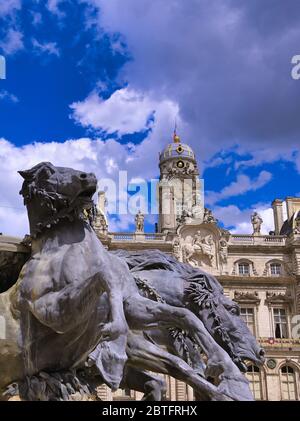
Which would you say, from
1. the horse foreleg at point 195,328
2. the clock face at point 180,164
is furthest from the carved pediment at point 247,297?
the horse foreleg at point 195,328

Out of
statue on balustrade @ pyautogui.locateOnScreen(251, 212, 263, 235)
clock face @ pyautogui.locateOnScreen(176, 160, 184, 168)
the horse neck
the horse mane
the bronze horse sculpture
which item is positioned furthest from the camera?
clock face @ pyautogui.locateOnScreen(176, 160, 184, 168)

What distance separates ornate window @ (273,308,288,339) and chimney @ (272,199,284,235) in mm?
9539

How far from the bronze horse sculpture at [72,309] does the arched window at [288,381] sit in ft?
95.9

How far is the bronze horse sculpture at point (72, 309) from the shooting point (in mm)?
5805

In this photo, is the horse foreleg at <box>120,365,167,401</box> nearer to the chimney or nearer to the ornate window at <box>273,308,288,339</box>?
the ornate window at <box>273,308,288,339</box>

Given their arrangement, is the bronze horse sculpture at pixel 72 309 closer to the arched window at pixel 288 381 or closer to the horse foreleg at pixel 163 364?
the horse foreleg at pixel 163 364

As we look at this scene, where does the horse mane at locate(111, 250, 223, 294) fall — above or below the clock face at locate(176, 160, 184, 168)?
below

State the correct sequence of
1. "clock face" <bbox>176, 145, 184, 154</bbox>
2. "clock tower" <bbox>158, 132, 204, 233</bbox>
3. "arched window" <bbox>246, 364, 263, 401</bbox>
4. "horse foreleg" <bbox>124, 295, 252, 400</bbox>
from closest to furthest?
"horse foreleg" <bbox>124, 295, 252, 400</bbox> < "arched window" <bbox>246, 364, 263, 401</bbox> < "clock tower" <bbox>158, 132, 204, 233</bbox> < "clock face" <bbox>176, 145, 184, 154</bbox>

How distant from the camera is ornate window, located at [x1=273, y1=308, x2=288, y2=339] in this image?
3844 cm

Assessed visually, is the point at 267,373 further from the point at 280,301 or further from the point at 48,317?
the point at 48,317

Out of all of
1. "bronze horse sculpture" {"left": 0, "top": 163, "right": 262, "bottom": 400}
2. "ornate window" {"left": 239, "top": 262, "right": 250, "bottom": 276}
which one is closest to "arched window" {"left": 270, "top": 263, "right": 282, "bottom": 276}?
"ornate window" {"left": 239, "top": 262, "right": 250, "bottom": 276}

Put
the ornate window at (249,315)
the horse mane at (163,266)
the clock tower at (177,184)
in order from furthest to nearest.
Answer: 1. the clock tower at (177,184)
2. the ornate window at (249,315)
3. the horse mane at (163,266)

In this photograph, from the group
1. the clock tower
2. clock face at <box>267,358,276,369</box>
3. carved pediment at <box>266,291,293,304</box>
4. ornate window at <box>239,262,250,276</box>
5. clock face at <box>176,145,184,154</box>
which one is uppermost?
clock face at <box>176,145,184,154</box>
